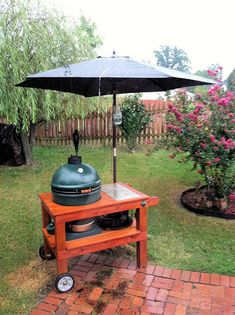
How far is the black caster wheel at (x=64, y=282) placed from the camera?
2695 mm

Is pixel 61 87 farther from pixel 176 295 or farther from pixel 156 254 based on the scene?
pixel 176 295

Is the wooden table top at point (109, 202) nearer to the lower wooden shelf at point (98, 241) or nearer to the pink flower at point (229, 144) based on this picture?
the lower wooden shelf at point (98, 241)

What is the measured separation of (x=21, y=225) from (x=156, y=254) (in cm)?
189

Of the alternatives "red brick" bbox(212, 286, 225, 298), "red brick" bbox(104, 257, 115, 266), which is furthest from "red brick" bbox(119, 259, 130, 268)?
"red brick" bbox(212, 286, 225, 298)

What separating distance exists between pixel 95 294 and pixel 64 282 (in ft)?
0.96

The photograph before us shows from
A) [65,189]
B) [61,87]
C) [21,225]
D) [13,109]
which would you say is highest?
[61,87]

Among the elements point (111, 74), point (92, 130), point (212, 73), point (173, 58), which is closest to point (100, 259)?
point (111, 74)

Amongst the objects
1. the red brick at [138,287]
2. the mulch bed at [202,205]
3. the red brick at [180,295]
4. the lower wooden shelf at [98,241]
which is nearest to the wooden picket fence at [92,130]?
→ the mulch bed at [202,205]

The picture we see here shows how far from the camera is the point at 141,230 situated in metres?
3.07

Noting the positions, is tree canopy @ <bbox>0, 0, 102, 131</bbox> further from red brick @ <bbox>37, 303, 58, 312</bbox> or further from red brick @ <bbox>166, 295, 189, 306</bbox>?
red brick @ <bbox>166, 295, 189, 306</bbox>

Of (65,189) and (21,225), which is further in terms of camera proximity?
(21,225)

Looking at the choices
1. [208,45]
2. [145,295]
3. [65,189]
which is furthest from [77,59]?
[208,45]

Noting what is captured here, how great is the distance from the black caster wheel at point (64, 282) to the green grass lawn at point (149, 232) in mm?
223

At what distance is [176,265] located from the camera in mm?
3154
